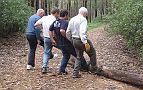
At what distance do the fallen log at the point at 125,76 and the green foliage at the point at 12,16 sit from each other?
858cm

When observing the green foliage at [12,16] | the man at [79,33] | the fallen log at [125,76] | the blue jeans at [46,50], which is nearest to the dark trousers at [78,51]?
the man at [79,33]

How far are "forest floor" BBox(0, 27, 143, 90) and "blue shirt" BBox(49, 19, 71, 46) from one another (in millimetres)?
1080

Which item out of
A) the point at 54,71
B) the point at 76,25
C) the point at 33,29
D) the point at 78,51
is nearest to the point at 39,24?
the point at 33,29

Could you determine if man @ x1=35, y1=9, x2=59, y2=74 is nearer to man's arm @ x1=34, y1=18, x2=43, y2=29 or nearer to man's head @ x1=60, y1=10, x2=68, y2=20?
man's arm @ x1=34, y1=18, x2=43, y2=29

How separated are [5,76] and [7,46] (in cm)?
637

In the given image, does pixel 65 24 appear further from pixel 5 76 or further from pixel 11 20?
pixel 11 20

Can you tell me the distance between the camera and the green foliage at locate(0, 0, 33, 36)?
60.7ft

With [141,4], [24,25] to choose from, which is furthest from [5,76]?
[24,25]

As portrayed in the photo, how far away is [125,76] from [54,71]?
2513 millimetres

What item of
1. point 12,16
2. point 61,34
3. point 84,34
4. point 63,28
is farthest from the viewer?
point 12,16

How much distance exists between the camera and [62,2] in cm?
5459

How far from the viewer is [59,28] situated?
11.2 metres

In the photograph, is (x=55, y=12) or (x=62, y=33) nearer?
(x=62, y=33)

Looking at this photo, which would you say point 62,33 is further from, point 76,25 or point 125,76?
Answer: point 125,76
